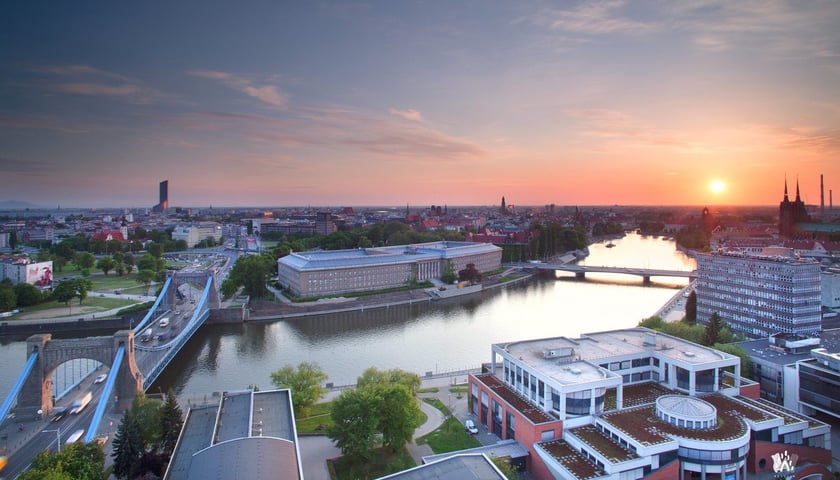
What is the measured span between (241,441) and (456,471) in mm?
4640

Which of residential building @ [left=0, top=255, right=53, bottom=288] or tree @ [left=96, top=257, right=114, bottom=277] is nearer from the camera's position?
residential building @ [left=0, top=255, right=53, bottom=288]

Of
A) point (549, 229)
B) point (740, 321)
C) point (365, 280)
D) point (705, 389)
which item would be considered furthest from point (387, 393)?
point (549, 229)

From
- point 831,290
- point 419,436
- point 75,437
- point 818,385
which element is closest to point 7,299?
point 75,437

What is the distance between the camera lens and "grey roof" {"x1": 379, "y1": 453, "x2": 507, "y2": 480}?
1075 cm

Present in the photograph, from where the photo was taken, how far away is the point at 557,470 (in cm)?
1276

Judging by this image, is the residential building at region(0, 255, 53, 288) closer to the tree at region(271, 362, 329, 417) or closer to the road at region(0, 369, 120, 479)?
the road at region(0, 369, 120, 479)

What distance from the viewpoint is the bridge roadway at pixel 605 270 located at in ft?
147

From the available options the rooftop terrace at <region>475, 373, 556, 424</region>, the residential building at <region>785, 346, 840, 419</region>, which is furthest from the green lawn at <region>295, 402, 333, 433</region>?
the residential building at <region>785, 346, 840, 419</region>

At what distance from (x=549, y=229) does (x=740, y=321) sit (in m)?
40.5

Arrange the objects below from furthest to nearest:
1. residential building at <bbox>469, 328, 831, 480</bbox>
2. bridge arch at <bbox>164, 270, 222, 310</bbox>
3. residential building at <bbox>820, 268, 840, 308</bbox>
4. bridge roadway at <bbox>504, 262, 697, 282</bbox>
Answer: bridge roadway at <bbox>504, 262, 697, 282</bbox> < bridge arch at <bbox>164, 270, 222, 310</bbox> < residential building at <bbox>820, 268, 840, 308</bbox> < residential building at <bbox>469, 328, 831, 480</bbox>

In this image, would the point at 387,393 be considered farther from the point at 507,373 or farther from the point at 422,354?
the point at 422,354

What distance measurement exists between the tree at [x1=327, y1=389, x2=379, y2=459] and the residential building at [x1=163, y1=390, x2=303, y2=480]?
1261 mm

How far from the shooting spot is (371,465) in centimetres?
1394

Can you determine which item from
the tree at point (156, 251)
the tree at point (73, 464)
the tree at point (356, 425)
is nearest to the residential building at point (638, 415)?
the tree at point (356, 425)
